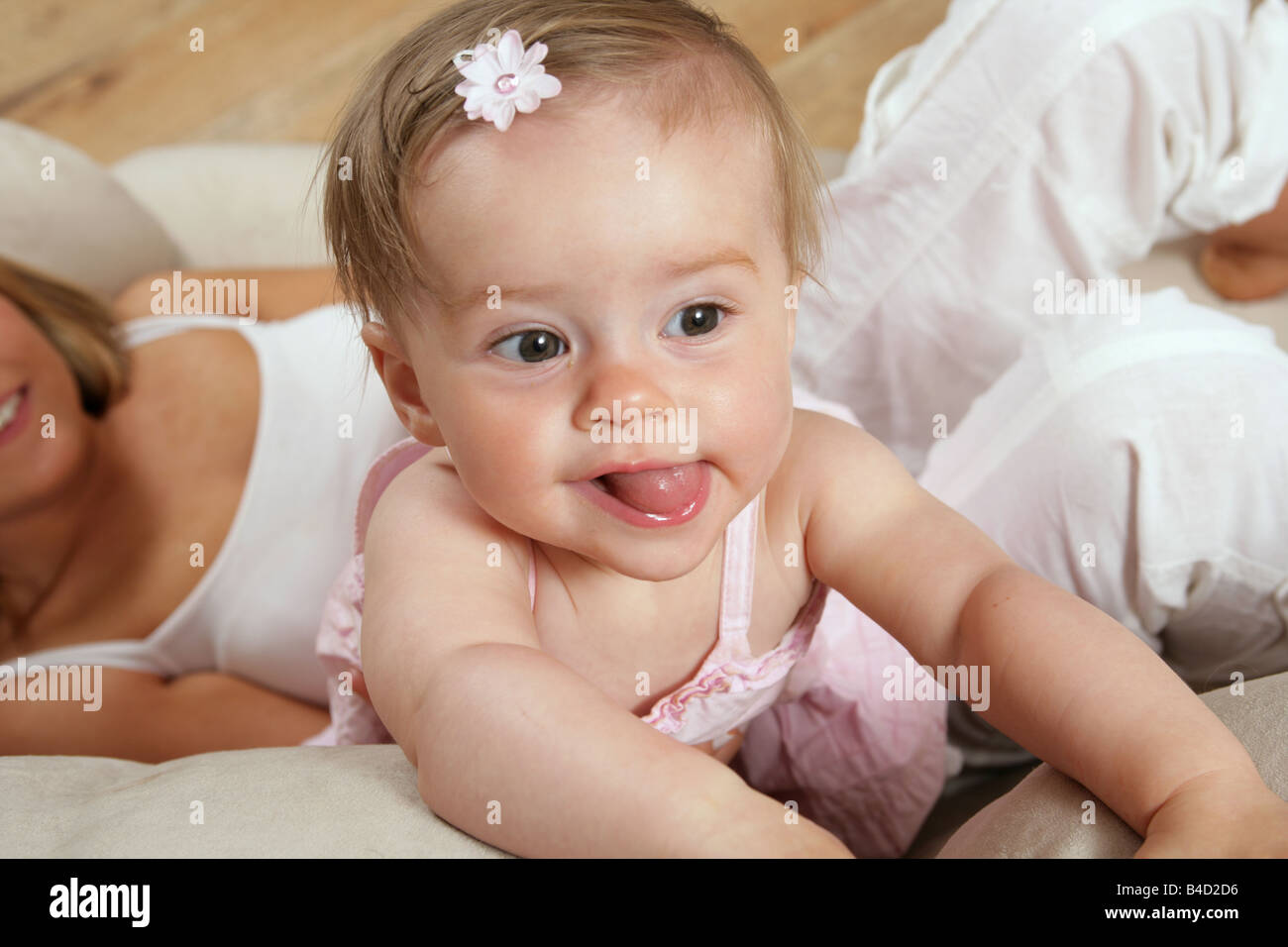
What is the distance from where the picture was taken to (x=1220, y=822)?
1.63 ft

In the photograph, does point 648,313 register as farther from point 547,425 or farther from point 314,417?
point 314,417

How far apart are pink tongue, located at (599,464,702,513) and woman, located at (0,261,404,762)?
607 mm

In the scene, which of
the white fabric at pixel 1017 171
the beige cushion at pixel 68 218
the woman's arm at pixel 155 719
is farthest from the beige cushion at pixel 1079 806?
the beige cushion at pixel 68 218

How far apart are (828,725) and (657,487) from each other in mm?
434

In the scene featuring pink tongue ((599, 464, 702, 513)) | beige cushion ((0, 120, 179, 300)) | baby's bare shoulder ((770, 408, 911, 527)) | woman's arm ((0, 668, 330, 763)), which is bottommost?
woman's arm ((0, 668, 330, 763))

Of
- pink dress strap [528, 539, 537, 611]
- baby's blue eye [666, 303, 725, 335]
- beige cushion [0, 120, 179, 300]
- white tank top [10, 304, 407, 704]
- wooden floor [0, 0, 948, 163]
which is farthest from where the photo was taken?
wooden floor [0, 0, 948, 163]

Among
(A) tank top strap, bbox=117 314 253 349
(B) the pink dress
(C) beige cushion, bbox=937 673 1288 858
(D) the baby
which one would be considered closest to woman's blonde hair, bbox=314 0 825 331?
(D) the baby

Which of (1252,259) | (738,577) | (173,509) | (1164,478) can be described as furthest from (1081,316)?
(173,509)

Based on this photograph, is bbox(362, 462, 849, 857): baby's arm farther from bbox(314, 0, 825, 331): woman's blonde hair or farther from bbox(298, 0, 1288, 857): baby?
bbox(314, 0, 825, 331): woman's blonde hair

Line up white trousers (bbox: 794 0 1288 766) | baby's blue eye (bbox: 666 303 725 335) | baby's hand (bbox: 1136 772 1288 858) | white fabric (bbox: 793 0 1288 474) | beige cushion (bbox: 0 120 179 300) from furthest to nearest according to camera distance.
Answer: beige cushion (bbox: 0 120 179 300) < white fabric (bbox: 793 0 1288 474) < white trousers (bbox: 794 0 1288 766) < baby's blue eye (bbox: 666 303 725 335) < baby's hand (bbox: 1136 772 1288 858)

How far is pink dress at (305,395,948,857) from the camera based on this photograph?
874mm

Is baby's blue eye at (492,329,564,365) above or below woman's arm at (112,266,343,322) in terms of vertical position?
below

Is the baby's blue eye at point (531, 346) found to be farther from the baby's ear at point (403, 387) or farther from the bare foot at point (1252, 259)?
the bare foot at point (1252, 259)
